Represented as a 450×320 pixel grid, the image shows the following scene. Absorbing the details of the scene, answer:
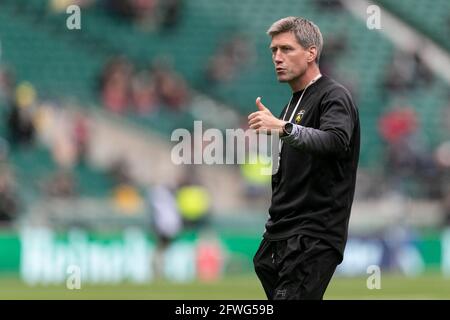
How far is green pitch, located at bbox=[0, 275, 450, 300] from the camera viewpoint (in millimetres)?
14727

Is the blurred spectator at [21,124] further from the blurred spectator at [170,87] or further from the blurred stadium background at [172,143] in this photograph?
the blurred spectator at [170,87]

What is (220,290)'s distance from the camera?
16.2 meters

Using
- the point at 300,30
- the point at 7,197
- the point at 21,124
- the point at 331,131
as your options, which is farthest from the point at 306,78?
the point at 21,124

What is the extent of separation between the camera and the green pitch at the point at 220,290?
14.7 meters

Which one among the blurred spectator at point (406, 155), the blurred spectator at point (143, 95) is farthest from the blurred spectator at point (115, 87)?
the blurred spectator at point (406, 155)

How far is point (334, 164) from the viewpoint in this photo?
6.40 meters

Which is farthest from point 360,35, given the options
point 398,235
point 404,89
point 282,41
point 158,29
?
point 282,41

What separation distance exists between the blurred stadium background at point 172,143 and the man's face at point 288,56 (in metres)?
8.66

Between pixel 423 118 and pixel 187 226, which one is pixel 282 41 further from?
pixel 423 118

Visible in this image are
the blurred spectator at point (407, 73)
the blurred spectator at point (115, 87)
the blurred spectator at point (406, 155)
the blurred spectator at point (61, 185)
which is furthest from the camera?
the blurred spectator at point (407, 73)

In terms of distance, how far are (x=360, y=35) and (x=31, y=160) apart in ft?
25.3

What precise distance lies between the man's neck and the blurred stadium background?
8.56m

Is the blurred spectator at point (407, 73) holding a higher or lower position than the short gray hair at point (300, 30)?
higher

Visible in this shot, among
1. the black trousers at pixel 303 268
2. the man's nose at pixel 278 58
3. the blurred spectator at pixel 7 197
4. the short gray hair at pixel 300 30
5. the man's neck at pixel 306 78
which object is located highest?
the short gray hair at pixel 300 30
